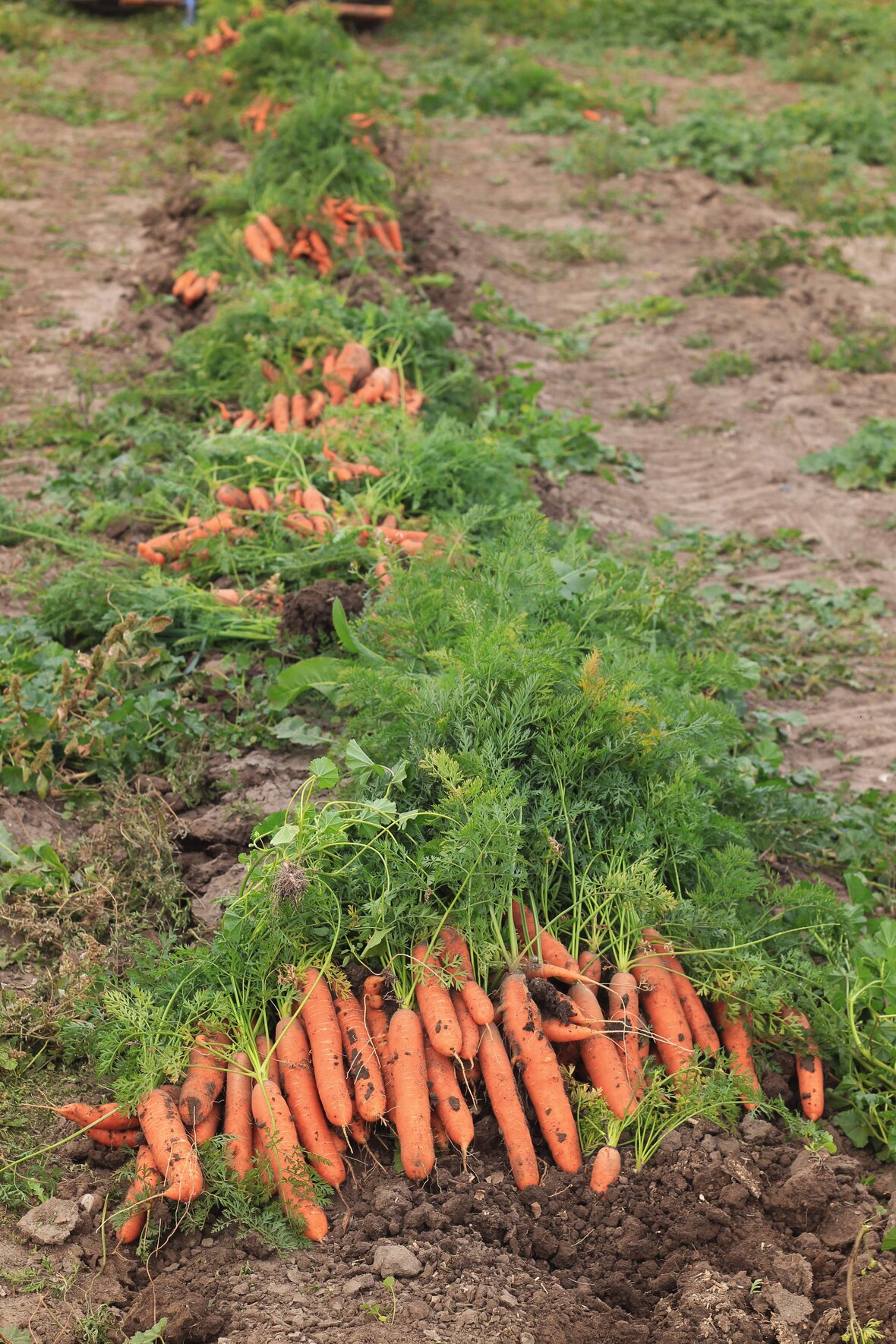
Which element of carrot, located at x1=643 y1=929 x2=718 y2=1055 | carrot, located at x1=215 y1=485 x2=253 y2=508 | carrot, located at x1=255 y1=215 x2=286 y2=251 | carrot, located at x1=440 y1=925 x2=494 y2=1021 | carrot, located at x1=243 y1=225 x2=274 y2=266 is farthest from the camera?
carrot, located at x1=255 y1=215 x2=286 y2=251

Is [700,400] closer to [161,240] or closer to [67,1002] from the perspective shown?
[161,240]

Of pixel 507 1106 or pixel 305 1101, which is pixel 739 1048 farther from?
pixel 305 1101

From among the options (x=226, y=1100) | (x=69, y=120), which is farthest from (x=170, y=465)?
(x=69, y=120)

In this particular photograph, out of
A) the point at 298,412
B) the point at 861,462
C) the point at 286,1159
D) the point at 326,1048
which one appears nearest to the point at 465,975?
the point at 326,1048

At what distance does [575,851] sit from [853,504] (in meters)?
4.33

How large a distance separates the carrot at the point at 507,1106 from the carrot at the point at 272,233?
626 cm

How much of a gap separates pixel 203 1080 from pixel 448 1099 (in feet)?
2.28

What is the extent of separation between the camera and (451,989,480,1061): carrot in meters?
3.30

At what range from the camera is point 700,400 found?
8.02 metres

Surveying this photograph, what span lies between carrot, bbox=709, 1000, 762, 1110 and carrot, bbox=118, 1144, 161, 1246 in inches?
67.6

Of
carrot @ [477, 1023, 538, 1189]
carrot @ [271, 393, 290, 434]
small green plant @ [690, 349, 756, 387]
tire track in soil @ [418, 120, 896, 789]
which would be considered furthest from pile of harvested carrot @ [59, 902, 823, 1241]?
small green plant @ [690, 349, 756, 387]

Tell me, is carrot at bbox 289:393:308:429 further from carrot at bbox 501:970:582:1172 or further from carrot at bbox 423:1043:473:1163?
carrot at bbox 423:1043:473:1163

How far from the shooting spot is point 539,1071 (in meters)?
3.29

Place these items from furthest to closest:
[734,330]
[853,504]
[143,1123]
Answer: [734,330] → [853,504] → [143,1123]
